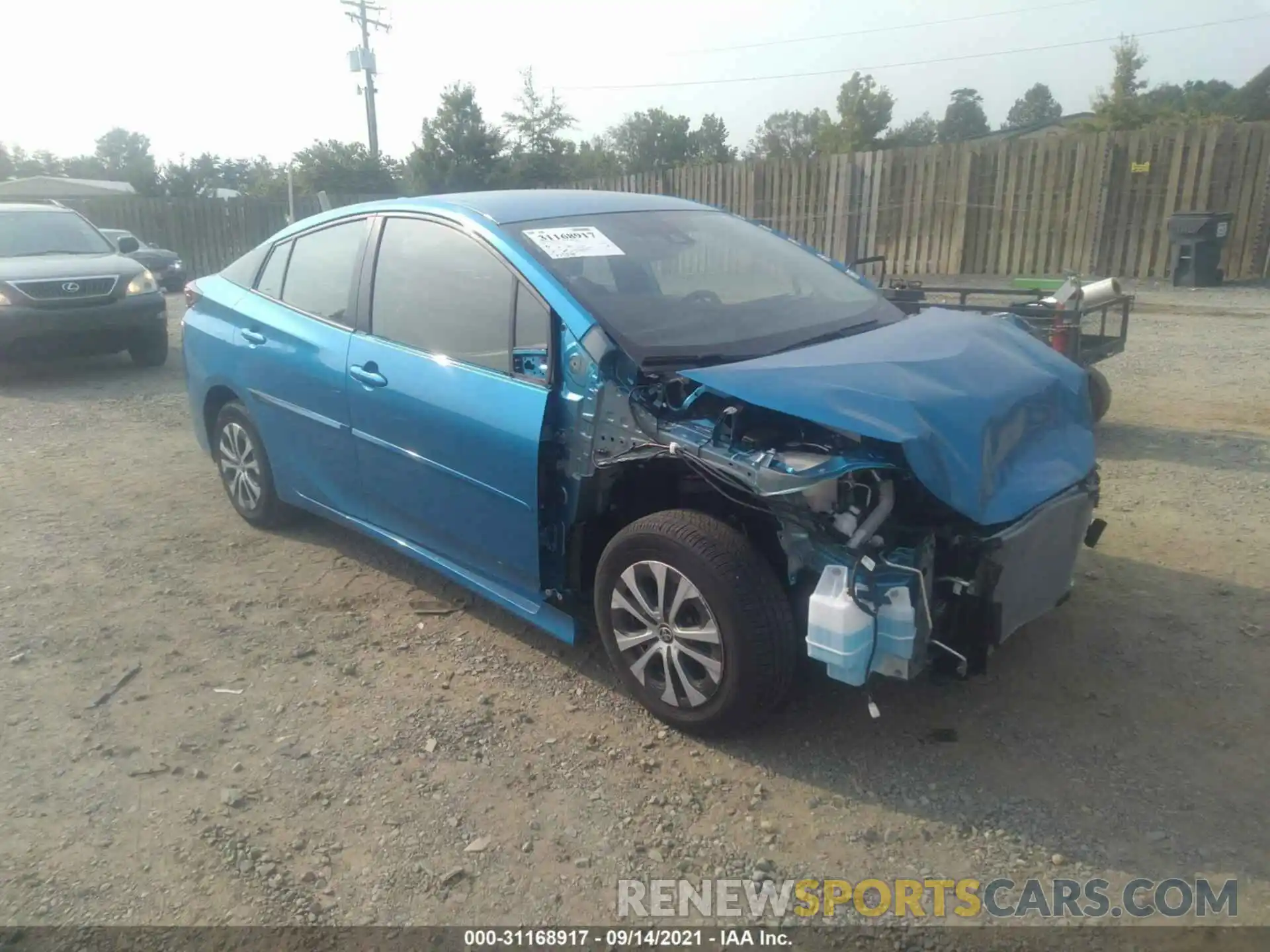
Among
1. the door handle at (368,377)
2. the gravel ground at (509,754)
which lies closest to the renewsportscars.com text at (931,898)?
the gravel ground at (509,754)

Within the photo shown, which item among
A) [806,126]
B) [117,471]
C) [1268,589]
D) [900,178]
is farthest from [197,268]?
[806,126]

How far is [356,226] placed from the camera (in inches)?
178

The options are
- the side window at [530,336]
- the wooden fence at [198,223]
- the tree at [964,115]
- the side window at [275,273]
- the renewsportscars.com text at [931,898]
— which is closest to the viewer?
the renewsportscars.com text at [931,898]

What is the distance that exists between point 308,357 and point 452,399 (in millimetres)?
1122

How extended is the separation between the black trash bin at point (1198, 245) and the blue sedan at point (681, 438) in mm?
→ 11527

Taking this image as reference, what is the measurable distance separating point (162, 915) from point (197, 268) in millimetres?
23409

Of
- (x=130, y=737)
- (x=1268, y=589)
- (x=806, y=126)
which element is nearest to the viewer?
(x=130, y=737)

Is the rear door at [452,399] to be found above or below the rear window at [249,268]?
below

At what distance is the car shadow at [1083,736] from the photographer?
288 centimetres

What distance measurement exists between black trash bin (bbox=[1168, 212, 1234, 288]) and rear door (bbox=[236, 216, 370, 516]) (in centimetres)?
1301

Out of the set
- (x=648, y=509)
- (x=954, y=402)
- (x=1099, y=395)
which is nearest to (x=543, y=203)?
(x=648, y=509)

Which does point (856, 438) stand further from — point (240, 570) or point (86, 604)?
point (86, 604)

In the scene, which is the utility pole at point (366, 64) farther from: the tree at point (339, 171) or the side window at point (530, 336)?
the side window at point (530, 336)

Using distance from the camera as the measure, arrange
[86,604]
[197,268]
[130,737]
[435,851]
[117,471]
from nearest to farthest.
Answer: [435,851] < [130,737] < [86,604] < [117,471] < [197,268]
